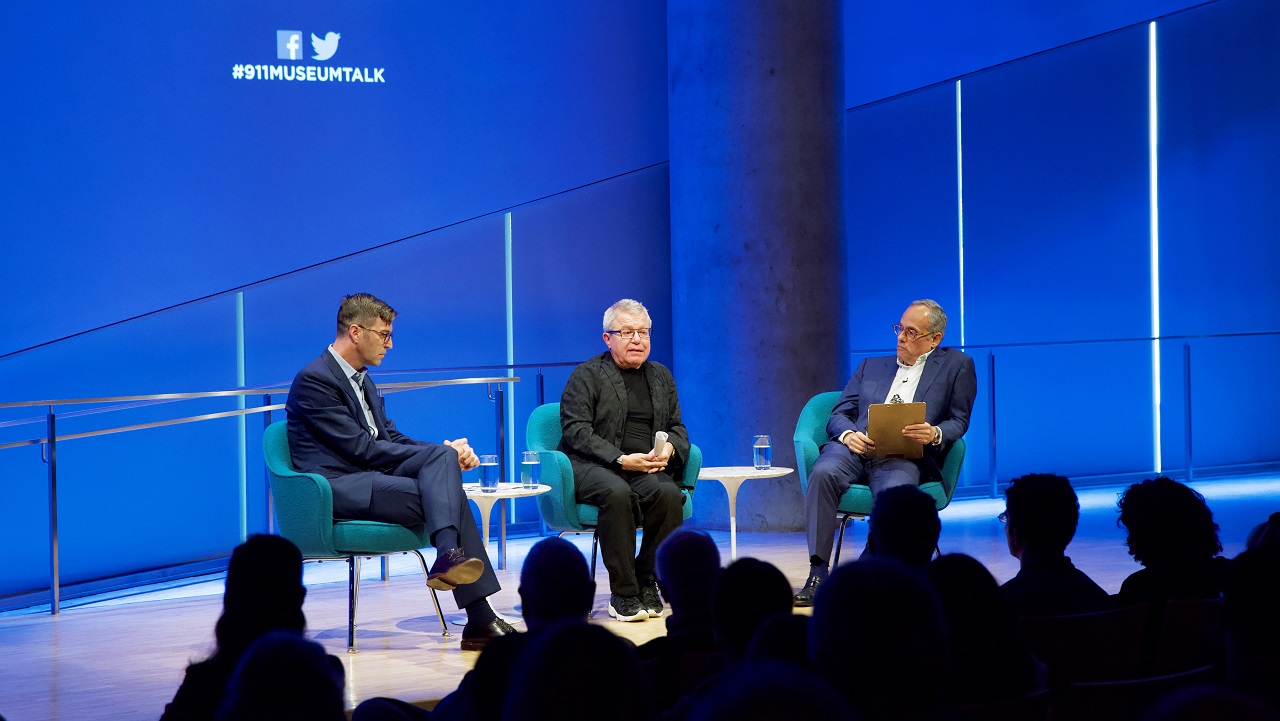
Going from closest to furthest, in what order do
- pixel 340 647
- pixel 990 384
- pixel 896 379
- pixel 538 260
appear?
pixel 340 647 → pixel 896 379 → pixel 538 260 → pixel 990 384

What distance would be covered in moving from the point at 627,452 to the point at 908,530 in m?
2.62

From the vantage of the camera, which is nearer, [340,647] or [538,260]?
[340,647]

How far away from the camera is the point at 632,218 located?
24.9 feet

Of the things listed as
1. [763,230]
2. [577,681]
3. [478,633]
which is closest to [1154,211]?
[763,230]

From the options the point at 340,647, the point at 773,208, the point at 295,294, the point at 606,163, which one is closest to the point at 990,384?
the point at 773,208

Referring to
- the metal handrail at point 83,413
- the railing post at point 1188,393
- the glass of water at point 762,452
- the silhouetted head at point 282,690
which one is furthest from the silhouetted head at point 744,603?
the railing post at point 1188,393

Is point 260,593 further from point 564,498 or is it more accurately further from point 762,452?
point 762,452

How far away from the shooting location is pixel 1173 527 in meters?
2.48

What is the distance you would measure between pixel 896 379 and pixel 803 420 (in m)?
0.45

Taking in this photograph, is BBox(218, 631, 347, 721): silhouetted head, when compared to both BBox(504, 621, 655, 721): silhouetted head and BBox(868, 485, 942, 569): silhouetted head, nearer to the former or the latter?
BBox(504, 621, 655, 721): silhouetted head

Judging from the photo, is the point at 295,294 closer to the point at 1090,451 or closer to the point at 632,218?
the point at 632,218

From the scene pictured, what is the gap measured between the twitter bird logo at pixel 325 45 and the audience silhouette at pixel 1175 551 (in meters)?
5.33

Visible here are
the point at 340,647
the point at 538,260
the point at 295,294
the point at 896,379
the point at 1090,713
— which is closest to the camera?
the point at 1090,713

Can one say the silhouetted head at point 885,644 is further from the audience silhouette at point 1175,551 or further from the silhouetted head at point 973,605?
the audience silhouette at point 1175,551
